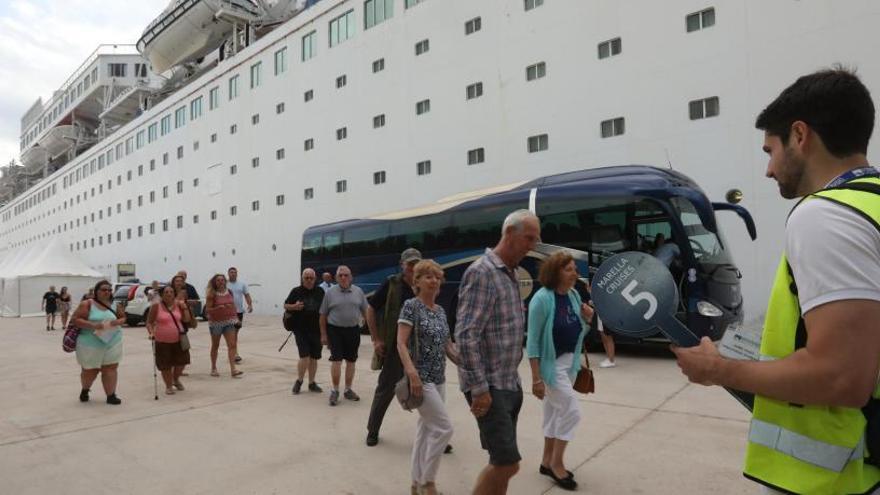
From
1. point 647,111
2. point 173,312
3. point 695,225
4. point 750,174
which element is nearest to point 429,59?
point 647,111

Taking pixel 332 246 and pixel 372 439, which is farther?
pixel 332 246

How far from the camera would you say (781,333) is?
4.08 feet

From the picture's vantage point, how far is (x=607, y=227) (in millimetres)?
8805

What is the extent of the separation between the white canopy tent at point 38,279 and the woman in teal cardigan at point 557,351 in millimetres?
26660

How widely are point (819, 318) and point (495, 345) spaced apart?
1772 millimetres

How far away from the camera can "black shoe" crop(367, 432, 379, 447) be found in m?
4.44

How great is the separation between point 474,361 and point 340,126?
65.4ft

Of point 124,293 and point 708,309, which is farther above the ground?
point 124,293

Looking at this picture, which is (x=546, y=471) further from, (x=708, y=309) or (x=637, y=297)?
(x=708, y=309)

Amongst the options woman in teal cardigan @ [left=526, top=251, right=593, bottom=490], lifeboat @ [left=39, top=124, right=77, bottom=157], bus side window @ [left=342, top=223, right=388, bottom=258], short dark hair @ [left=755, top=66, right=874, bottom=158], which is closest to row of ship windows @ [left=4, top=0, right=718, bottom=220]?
bus side window @ [left=342, top=223, right=388, bottom=258]

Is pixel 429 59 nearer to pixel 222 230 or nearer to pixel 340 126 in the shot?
→ pixel 340 126

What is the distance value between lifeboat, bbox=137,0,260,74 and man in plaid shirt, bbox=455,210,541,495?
1252 inches

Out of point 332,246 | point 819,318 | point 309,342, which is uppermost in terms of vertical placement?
point 332,246

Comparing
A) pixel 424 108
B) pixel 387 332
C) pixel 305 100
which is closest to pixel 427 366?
pixel 387 332
